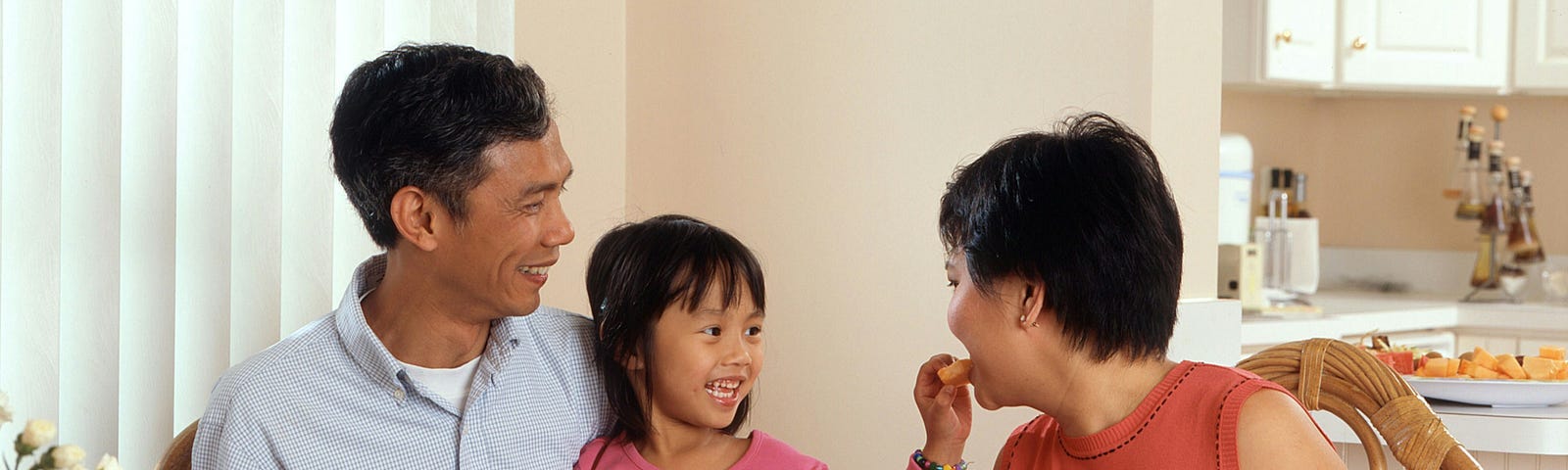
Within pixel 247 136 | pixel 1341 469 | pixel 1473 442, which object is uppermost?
pixel 247 136

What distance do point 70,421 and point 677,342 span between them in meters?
0.68

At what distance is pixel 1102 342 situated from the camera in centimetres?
127

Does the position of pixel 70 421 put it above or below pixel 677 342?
below

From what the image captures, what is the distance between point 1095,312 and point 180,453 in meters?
0.88

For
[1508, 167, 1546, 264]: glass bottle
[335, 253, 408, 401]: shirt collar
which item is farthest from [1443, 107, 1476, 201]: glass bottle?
[335, 253, 408, 401]: shirt collar

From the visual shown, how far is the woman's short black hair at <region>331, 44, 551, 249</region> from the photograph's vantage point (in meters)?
1.41

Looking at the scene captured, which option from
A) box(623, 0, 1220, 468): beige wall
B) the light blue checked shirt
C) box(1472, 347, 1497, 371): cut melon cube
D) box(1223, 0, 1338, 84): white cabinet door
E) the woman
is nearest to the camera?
the woman

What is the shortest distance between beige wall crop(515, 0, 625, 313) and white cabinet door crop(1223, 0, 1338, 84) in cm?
188

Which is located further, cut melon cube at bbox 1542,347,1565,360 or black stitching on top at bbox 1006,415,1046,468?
cut melon cube at bbox 1542,347,1565,360

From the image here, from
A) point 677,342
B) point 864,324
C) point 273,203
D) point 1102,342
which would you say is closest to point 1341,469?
point 1102,342

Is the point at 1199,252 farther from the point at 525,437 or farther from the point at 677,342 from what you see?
the point at 525,437

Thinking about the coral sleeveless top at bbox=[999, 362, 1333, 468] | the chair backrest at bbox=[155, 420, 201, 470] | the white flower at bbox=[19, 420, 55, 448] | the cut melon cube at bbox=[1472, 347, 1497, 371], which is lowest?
the chair backrest at bbox=[155, 420, 201, 470]

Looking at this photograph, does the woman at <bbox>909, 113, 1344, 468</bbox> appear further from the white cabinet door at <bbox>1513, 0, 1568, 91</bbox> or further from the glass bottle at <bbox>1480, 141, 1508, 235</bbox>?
the glass bottle at <bbox>1480, 141, 1508, 235</bbox>

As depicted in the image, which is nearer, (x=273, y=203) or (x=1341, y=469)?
(x=1341, y=469)
